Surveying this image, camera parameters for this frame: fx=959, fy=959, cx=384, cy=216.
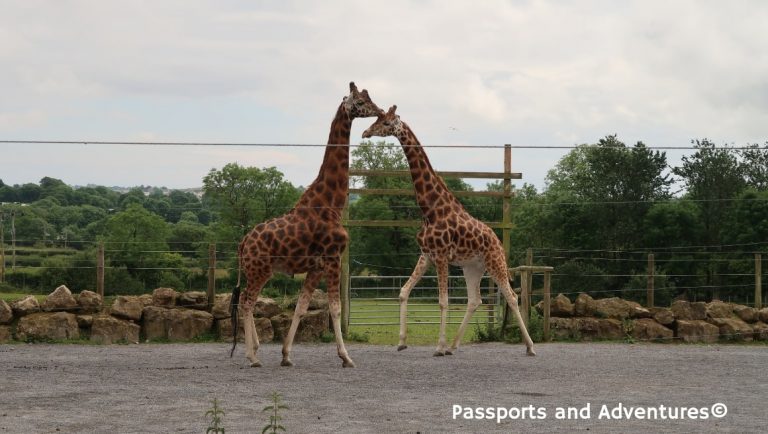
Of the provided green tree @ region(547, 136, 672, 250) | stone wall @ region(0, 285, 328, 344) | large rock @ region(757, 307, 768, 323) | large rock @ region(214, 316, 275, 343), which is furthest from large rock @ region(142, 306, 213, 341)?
green tree @ region(547, 136, 672, 250)

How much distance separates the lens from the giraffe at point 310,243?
507 inches

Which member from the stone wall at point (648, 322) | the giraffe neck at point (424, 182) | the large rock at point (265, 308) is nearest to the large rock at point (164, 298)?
the large rock at point (265, 308)

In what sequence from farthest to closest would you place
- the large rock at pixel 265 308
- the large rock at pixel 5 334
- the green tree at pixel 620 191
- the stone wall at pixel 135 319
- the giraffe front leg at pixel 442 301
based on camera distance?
the green tree at pixel 620 191
the large rock at pixel 265 308
the stone wall at pixel 135 319
the large rock at pixel 5 334
the giraffe front leg at pixel 442 301

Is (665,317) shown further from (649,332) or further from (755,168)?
(755,168)

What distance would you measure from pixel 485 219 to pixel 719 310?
71.8 ft

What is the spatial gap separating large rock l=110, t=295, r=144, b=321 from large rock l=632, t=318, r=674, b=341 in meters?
8.62

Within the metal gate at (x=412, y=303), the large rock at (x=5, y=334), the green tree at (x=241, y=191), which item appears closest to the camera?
the large rock at (x=5, y=334)

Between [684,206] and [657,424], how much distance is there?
31.7 m

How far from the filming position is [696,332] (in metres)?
17.1

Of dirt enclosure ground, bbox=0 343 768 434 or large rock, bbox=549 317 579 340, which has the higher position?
large rock, bbox=549 317 579 340

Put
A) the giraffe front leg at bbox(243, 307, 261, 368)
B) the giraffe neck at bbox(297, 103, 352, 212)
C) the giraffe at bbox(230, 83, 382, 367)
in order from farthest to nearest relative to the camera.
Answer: the giraffe neck at bbox(297, 103, 352, 212)
the giraffe at bbox(230, 83, 382, 367)
the giraffe front leg at bbox(243, 307, 261, 368)

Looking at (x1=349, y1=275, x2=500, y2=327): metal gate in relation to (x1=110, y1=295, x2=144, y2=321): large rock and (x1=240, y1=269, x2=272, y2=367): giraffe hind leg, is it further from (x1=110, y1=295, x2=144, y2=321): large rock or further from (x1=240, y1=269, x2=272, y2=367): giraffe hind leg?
(x1=240, y1=269, x2=272, y2=367): giraffe hind leg

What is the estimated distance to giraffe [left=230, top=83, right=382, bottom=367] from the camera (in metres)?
12.9

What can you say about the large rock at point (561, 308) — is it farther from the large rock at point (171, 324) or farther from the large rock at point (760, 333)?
the large rock at point (171, 324)
